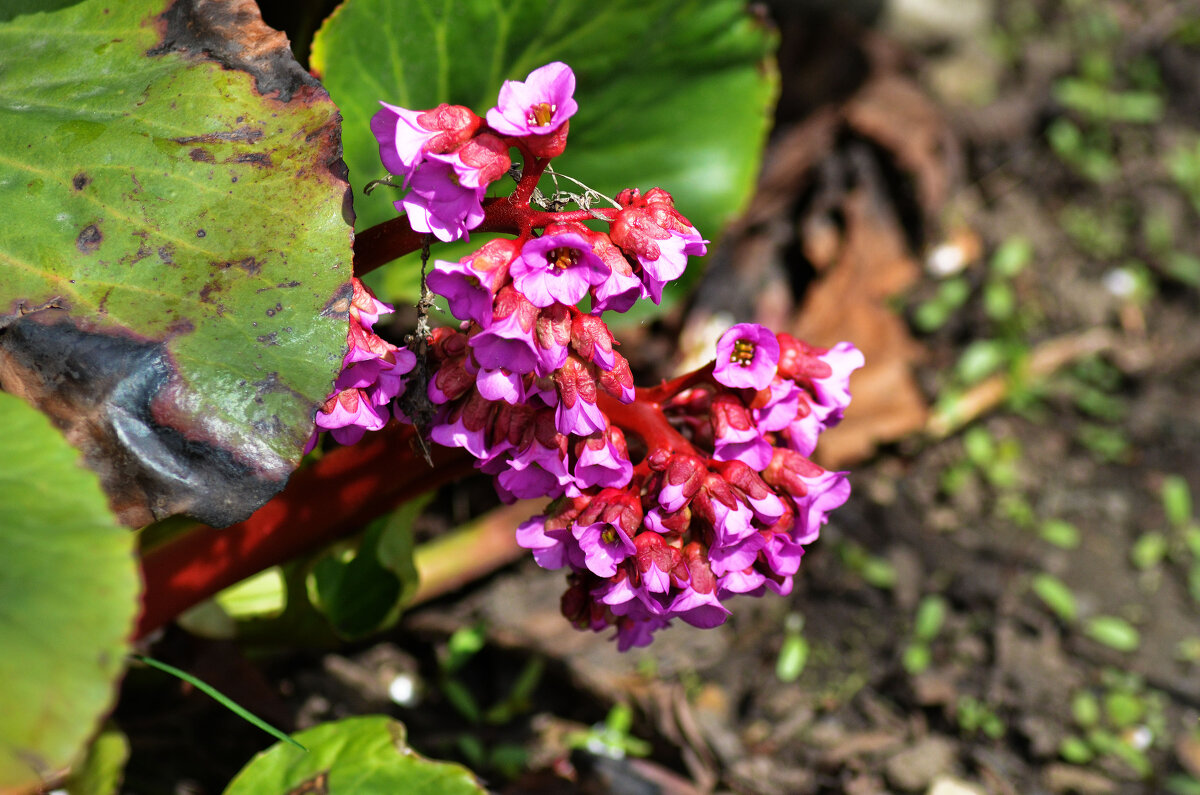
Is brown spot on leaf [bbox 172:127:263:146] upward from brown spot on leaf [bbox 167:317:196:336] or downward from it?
upward

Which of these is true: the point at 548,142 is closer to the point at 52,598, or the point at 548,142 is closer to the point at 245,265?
the point at 245,265

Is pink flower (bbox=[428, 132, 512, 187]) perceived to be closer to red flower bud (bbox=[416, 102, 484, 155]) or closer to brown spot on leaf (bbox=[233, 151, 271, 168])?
red flower bud (bbox=[416, 102, 484, 155])

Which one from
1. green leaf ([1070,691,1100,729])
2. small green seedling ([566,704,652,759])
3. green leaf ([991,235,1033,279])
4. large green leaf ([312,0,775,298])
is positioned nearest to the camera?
large green leaf ([312,0,775,298])

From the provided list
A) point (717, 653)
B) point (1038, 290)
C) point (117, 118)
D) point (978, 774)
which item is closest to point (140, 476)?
point (117, 118)

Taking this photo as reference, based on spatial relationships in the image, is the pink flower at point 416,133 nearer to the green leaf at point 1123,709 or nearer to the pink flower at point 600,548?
the pink flower at point 600,548

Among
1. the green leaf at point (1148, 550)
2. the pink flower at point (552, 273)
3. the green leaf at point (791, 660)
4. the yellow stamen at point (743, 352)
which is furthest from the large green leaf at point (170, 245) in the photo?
the green leaf at point (1148, 550)

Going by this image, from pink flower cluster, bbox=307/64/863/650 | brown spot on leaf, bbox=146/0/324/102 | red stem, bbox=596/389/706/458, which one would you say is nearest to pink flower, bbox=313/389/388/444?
pink flower cluster, bbox=307/64/863/650

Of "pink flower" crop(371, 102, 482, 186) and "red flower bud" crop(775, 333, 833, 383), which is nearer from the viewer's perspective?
"pink flower" crop(371, 102, 482, 186)

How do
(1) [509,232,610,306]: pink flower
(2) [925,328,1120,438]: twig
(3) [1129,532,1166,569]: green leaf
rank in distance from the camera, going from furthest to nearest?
(2) [925,328,1120,438]: twig
(3) [1129,532,1166,569]: green leaf
(1) [509,232,610,306]: pink flower
